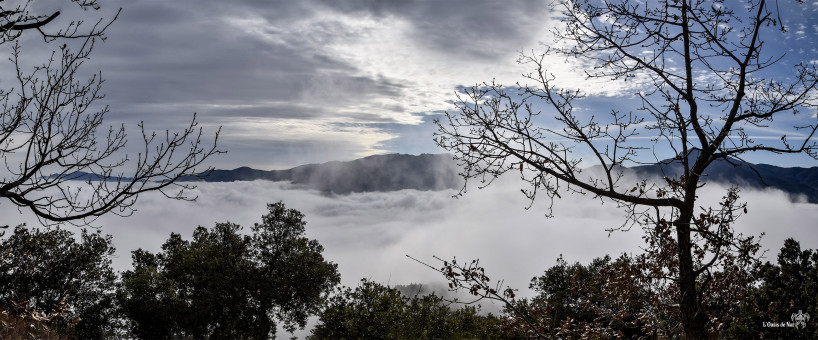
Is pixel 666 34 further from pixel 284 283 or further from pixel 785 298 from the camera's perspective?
pixel 785 298

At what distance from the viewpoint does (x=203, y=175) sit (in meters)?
5.74

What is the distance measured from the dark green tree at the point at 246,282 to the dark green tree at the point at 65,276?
3290 mm

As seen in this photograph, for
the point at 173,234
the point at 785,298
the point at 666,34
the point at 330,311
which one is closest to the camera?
the point at 666,34

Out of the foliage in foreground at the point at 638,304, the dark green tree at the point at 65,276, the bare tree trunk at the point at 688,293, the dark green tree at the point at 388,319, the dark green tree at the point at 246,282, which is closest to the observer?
the bare tree trunk at the point at 688,293

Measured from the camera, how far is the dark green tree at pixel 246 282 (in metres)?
29.3

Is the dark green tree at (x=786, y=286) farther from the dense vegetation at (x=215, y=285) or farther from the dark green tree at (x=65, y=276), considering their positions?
the dark green tree at (x=65, y=276)

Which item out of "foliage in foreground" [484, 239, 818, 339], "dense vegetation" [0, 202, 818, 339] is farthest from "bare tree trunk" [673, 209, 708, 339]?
"dense vegetation" [0, 202, 818, 339]

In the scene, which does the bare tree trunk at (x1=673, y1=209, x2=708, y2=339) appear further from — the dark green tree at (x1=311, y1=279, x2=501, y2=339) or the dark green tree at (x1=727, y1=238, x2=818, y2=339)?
Answer: the dark green tree at (x1=727, y1=238, x2=818, y2=339)

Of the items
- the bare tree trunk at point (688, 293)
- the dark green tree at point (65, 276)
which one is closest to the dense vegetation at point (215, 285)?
the dark green tree at point (65, 276)

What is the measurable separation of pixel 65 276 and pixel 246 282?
37.3 ft

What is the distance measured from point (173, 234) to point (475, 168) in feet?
127

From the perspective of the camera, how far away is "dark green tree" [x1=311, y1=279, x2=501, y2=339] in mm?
19266

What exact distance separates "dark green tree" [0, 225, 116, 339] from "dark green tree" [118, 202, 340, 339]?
329 cm

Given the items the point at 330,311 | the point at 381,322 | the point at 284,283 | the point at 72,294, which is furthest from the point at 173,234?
the point at 381,322
